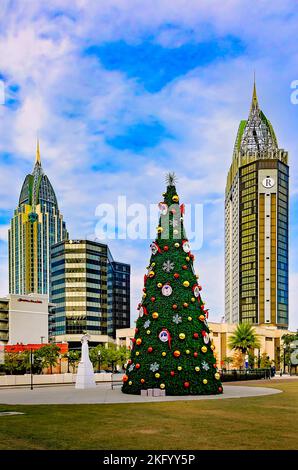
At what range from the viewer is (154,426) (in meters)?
18.2

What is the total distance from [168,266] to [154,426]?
16.8m

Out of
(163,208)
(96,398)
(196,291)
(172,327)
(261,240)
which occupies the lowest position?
(96,398)

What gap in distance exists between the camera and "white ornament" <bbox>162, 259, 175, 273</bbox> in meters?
34.4

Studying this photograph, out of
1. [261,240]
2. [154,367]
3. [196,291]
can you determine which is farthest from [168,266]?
[261,240]

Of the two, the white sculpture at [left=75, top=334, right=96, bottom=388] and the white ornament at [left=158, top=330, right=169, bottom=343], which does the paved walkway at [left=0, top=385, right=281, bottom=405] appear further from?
the white sculpture at [left=75, top=334, right=96, bottom=388]

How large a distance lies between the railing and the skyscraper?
93.9m

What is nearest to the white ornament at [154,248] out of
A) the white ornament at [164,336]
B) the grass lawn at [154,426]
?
the white ornament at [164,336]

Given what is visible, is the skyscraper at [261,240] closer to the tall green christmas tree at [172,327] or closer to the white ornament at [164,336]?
the tall green christmas tree at [172,327]

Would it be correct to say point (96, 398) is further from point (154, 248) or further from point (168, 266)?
point (154, 248)

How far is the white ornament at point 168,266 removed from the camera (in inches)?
1353

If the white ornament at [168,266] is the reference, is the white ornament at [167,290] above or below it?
below

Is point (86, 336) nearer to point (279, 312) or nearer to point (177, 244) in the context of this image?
point (177, 244)
